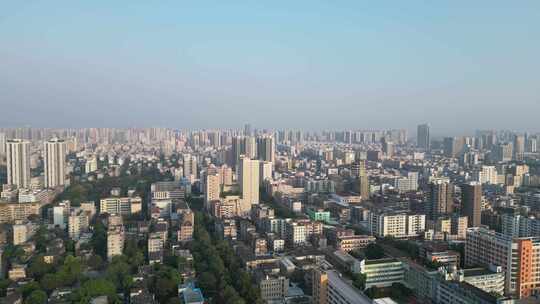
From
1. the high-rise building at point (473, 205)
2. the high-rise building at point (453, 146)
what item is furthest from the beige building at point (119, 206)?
the high-rise building at point (453, 146)

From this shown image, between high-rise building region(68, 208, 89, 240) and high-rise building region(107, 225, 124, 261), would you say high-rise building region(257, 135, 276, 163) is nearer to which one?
high-rise building region(68, 208, 89, 240)

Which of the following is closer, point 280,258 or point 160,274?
point 160,274

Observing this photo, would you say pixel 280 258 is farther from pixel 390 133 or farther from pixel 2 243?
pixel 390 133


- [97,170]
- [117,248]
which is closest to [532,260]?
[117,248]

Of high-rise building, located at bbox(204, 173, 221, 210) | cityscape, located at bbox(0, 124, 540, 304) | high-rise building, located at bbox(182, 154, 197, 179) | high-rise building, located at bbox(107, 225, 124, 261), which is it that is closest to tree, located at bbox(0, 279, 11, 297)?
cityscape, located at bbox(0, 124, 540, 304)

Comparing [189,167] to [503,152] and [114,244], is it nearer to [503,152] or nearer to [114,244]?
[114,244]
